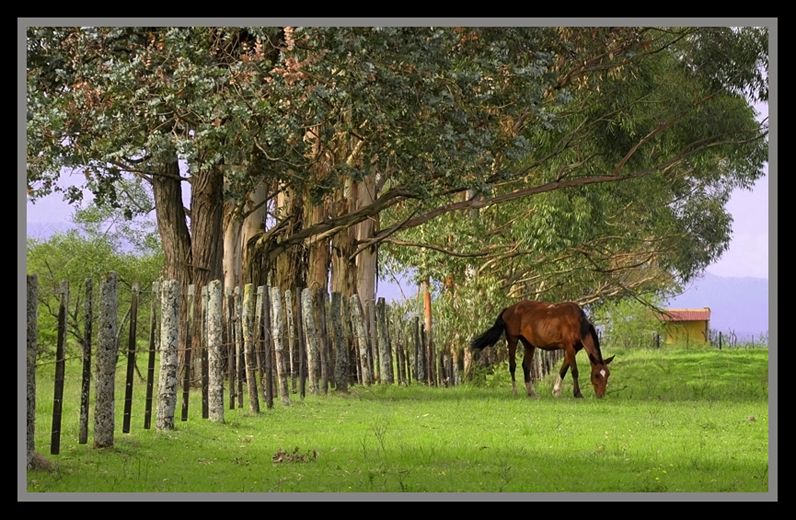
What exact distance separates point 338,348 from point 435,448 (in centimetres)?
914

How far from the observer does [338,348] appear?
A: 23156 millimetres

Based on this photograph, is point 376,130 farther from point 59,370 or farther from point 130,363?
point 59,370

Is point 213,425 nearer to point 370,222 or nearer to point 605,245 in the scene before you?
point 370,222

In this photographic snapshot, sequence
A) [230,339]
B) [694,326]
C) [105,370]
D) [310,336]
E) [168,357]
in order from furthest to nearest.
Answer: [694,326] < [310,336] < [230,339] < [168,357] < [105,370]

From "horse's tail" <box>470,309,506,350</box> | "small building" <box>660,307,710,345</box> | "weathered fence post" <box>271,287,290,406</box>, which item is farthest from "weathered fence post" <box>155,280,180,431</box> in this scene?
"small building" <box>660,307,710,345</box>

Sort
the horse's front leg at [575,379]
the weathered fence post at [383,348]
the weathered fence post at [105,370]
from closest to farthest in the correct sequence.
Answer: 1. the weathered fence post at [105,370]
2. the horse's front leg at [575,379]
3. the weathered fence post at [383,348]

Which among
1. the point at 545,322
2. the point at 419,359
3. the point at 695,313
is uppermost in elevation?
the point at 695,313

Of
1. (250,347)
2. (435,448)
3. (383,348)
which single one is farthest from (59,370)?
(383,348)

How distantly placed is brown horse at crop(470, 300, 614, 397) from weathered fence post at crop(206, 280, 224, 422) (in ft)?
25.6

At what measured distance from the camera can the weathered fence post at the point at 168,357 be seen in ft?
49.4

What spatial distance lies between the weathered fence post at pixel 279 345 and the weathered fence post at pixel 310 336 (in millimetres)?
1597

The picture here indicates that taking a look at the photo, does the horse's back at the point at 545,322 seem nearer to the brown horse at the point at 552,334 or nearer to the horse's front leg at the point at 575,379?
the brown horse at the point at 552,334

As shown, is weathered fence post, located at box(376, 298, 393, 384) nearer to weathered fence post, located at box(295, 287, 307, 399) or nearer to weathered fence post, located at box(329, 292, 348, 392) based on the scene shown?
weathered fence post, located at box(329, 292, 348, 392)

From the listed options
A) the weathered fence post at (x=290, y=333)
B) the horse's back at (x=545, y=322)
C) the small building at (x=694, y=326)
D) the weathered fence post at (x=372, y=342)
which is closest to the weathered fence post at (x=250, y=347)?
the weathered fence post at (x=290, y=333)
